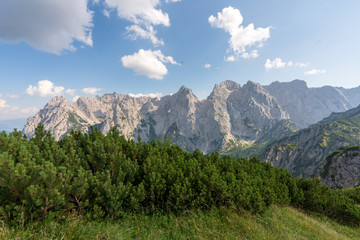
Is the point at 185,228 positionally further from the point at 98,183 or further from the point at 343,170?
the point at 343,170

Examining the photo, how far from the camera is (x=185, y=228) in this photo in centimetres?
676

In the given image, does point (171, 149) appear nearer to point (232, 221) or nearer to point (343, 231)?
point (232, 221)

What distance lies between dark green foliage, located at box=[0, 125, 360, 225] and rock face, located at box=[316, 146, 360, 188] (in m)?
95.5

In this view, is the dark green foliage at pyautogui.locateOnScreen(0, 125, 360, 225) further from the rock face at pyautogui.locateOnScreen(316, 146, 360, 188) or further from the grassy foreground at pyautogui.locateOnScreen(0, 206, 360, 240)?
the rock face at pyautogui.locateOnScreen(316, 146, 360, 188)

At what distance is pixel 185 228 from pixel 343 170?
108 m

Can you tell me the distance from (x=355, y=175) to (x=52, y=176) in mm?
113170

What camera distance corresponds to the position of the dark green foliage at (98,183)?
5016mm

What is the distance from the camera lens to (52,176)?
201 inches

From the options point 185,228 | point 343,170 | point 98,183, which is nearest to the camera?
point 98,183

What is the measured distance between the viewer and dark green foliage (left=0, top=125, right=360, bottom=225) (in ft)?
16.5

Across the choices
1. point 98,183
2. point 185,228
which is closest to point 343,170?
point 185,228

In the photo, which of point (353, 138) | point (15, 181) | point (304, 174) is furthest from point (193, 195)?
point (353, 138)

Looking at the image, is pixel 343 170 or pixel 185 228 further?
pixel 343 170

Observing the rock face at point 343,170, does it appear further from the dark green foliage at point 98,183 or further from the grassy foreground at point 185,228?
the grassy foreground at point 185,228
